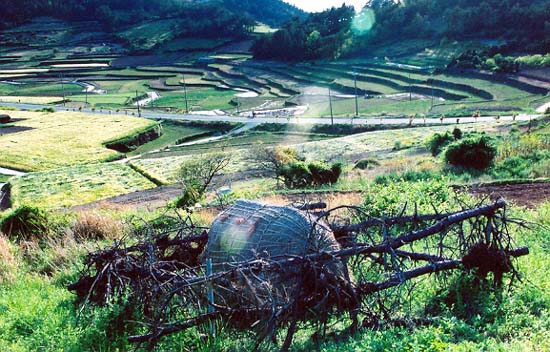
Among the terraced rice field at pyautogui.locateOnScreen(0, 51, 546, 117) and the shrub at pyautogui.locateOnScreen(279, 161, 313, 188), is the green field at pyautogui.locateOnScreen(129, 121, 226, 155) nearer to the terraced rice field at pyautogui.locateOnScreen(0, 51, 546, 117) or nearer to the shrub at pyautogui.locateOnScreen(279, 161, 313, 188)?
the terraced rice field at pyautogui.locateOnScreen(0, 51, 546, 117)

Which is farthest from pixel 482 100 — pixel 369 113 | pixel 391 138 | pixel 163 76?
pixel 163 76

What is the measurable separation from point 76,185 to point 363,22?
3185 inches

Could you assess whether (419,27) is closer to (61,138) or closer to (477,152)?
(61,138)

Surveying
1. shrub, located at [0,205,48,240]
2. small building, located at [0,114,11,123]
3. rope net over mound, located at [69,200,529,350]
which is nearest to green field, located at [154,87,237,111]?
small building, located at [0,114,11,123]

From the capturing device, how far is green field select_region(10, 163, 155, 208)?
116ft

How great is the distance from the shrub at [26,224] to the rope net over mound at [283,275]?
7440mm

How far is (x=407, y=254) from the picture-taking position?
28.4 feet

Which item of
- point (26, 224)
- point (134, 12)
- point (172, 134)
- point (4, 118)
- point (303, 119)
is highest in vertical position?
point (134, 12)

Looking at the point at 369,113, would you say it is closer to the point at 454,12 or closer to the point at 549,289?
the point at 454,12

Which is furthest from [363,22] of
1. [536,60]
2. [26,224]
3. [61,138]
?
[26,224]

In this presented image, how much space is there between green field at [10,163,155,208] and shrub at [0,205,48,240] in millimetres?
17473

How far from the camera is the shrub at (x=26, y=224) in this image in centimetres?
1585

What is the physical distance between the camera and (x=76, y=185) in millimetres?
38906

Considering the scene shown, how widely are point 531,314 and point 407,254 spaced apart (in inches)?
71.2
